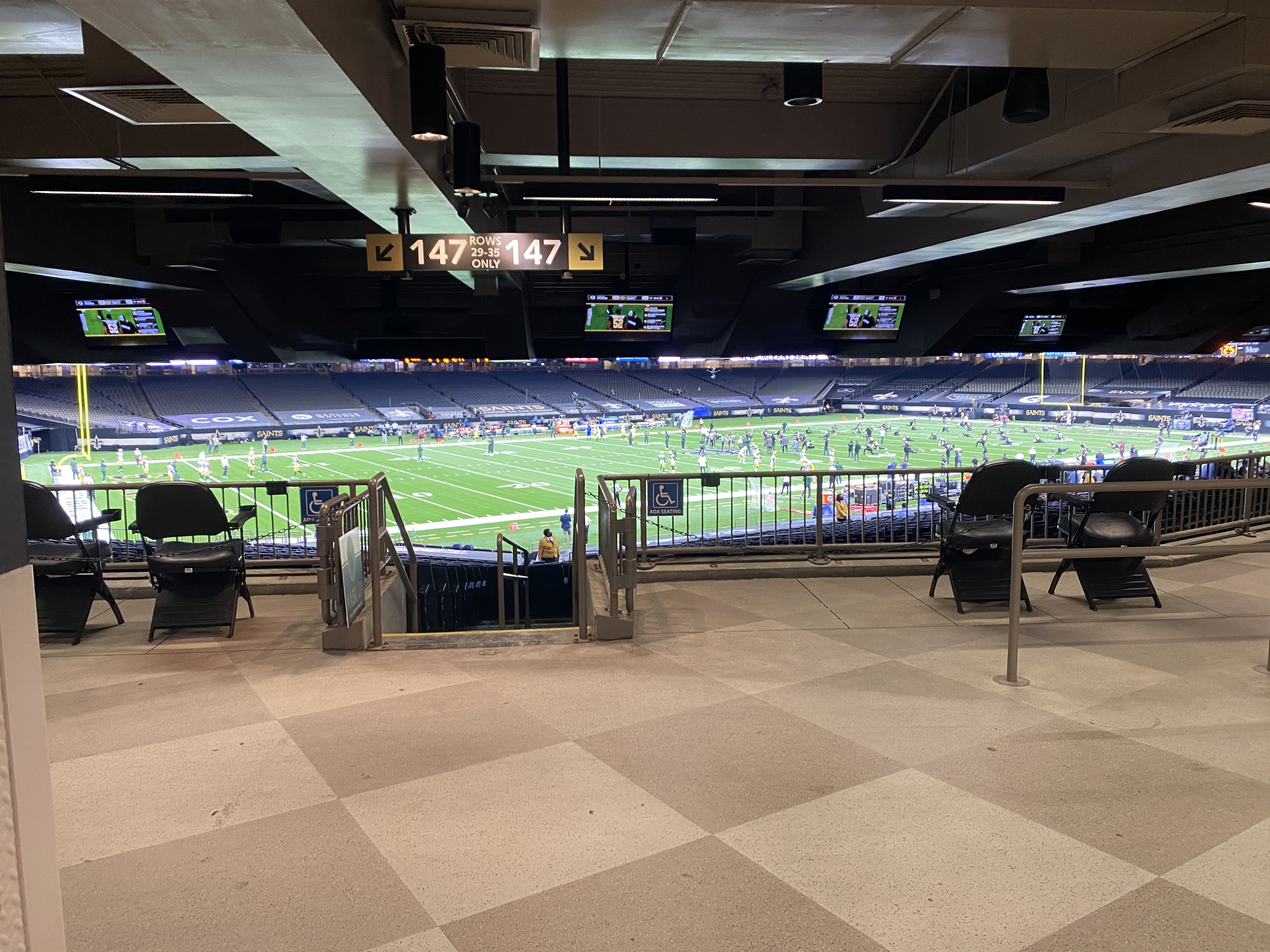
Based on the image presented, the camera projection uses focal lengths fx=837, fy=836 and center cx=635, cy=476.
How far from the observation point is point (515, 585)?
14.1 metres

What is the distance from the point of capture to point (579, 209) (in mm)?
13320

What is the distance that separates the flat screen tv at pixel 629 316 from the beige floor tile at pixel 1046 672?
10807 mm

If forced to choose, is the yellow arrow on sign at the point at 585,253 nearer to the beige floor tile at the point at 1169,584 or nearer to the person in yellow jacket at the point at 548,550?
the beige floor tile at the point at 1169,584

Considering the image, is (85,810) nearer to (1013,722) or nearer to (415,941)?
(415,941)

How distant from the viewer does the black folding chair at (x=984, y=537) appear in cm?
700

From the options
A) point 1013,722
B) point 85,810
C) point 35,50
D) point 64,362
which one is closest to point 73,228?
point 64,362

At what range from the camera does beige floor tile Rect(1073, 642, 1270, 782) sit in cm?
423

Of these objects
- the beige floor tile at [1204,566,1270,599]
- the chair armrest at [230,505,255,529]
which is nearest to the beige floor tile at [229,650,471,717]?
the chair armrest at [230,505,255,529]

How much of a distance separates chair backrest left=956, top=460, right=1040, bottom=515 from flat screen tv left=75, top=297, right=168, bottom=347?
14281 mm

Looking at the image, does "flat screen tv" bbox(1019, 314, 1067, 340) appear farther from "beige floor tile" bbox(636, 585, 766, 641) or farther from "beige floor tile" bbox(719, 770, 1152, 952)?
"beige floor tile" bbox(719, 770, 1152, 952)

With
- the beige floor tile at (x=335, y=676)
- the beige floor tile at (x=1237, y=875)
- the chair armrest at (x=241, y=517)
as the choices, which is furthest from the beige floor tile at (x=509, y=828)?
the chair armrest at (x=241, y=517)

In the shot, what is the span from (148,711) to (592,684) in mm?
2664

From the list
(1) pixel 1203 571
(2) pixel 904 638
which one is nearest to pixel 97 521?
(2) pixel 904 638

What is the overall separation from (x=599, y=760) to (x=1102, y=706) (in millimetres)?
2982
